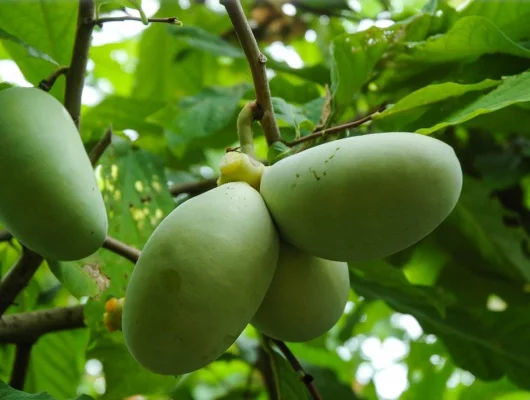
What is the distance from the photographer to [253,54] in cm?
80

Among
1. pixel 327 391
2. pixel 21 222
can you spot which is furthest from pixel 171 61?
pixel 21 222

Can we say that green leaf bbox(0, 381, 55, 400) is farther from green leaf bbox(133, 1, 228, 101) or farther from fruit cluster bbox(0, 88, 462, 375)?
green leaf bbox(133, 1, 228, 101)

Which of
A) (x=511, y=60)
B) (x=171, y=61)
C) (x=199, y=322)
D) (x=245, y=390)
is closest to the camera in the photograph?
(x=199, y=322)

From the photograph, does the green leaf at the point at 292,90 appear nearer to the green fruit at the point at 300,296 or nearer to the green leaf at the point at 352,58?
the green leaf at the point at 352,58

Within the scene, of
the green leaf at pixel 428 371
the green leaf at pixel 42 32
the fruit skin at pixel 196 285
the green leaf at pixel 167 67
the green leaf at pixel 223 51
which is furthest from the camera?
the green leaf at pixel 167 67

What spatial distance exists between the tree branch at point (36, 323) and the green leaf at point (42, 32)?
1.22ft

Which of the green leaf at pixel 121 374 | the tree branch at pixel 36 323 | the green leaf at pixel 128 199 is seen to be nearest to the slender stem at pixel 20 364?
the tree branch at pixel 36 323

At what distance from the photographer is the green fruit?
75 cm

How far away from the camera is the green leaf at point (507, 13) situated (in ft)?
3.85

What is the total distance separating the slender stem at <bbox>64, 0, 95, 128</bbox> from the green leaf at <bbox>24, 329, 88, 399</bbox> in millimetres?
699

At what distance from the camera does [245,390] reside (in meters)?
1.71

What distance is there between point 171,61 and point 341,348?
3.69ft

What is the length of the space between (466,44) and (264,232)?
56cm

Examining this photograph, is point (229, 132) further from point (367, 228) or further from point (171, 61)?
point (367, 228)
